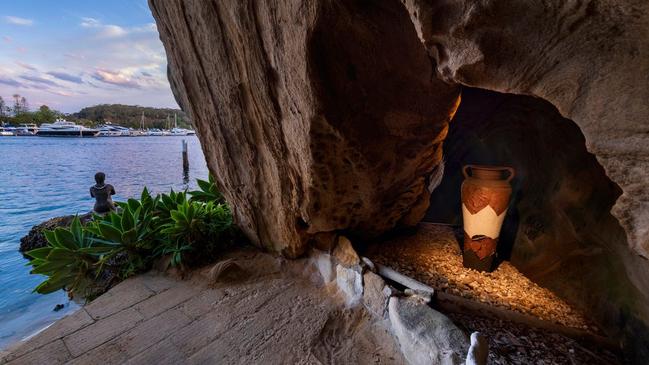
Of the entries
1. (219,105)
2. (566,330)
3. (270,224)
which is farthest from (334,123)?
(566,330)

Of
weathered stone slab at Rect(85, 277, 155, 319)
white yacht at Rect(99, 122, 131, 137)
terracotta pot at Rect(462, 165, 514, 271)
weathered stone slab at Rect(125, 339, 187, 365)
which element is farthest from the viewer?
white yacht at Rect(99, 122, 131, 137)

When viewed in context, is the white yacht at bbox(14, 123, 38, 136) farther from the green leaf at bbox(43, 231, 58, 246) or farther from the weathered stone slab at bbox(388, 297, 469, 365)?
the weathered stone slab at bbox(388, 297, 469, 365)

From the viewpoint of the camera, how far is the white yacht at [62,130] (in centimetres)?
3834

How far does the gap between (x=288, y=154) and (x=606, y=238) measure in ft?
6.79

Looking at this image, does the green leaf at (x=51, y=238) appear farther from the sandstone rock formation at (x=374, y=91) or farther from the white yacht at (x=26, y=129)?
the white yacht at (x=26, y=129)

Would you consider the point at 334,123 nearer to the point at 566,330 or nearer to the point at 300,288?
the point at 300,288

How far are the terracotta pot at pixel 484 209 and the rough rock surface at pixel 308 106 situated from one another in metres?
0.48

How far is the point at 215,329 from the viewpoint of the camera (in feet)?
6.48

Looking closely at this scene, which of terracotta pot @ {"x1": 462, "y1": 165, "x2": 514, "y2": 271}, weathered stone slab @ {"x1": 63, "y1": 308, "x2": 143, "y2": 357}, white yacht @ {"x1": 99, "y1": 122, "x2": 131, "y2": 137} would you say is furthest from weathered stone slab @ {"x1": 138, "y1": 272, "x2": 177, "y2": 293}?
white yacht @ {"x1": 99, "y1": 122, "x2": 131, "y2": 137}

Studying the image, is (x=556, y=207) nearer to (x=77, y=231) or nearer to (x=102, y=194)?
(x=77, y=231)

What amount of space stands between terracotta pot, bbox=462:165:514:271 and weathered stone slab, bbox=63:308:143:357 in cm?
266

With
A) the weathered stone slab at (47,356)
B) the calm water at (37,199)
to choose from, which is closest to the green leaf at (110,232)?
the weathered stone slab at (47,356)

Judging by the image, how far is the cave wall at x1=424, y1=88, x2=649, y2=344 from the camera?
64.1 inches

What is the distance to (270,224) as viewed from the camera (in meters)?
2.70
